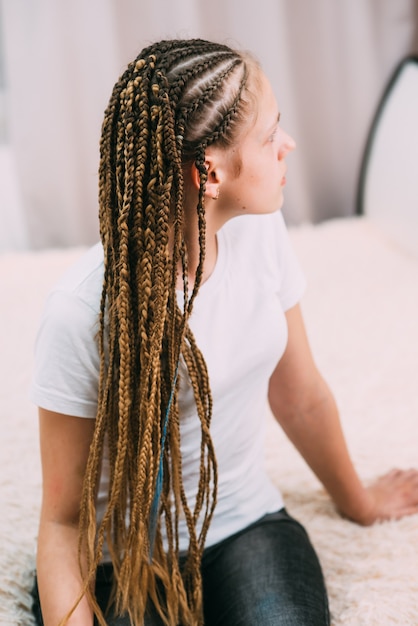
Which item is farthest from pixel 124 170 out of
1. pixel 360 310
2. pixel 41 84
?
pixel 41 84

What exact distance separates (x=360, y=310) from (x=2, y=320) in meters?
0.89

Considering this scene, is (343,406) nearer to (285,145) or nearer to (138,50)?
(285,145)

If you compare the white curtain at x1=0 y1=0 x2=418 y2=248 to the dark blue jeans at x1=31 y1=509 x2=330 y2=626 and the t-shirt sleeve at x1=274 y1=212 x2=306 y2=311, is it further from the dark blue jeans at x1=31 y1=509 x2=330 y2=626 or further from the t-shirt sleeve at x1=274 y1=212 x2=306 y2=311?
the dark blue jeans at x1=31 y1=509 x2=330 y2=626

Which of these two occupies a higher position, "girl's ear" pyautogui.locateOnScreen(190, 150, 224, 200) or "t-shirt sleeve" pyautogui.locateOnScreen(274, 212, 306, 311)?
"girl's ear" pyautogui.locateOnScreen(190, 150, 224, 200)

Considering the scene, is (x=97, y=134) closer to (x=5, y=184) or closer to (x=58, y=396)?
(x=5, y=184)

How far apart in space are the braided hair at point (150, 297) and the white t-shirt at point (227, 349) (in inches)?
1.2

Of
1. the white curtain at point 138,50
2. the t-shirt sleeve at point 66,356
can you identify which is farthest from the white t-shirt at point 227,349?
the white curtain at point 138,50

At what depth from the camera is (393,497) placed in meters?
1.17

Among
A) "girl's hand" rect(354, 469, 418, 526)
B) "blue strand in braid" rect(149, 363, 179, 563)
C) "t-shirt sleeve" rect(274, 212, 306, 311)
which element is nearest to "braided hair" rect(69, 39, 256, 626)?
"blue strand in braid" rect(149, 363, 179, 563)

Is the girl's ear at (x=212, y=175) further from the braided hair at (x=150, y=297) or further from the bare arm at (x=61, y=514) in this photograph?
the bare arm at (x=61, y=514)

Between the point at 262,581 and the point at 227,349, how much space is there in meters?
0.29

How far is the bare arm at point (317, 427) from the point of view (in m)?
1.05

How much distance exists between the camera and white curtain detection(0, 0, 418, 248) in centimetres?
223

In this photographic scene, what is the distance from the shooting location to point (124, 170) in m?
0.79
